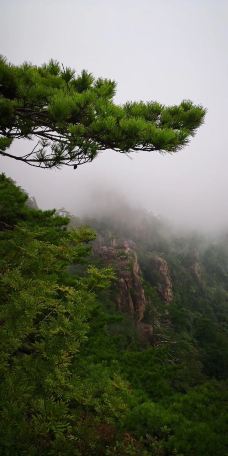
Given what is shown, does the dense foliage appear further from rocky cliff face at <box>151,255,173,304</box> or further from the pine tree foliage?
rocky cliff face at <box>151,255,173,304</box>

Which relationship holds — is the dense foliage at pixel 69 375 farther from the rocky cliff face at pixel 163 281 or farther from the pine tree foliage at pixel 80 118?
the rocky cliff face at pixel 163 281

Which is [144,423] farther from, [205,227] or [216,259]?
[205,227]

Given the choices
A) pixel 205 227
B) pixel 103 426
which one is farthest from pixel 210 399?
pixel 205 227

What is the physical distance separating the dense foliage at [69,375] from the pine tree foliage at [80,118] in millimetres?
1431

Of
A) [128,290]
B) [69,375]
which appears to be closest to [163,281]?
[128,290]

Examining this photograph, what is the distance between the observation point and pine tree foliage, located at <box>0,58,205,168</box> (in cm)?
399

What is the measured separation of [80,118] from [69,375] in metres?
3.30

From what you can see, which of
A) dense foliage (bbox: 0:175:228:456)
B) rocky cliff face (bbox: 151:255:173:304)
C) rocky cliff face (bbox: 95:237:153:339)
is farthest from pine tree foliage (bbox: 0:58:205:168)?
rocky cliff face (bbox: 151:255:173:304)

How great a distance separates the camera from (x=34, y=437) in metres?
3.76

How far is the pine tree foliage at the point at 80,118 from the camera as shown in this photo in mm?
3986

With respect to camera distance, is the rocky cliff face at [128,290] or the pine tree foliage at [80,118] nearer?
the pine tree foliage at [80,118]

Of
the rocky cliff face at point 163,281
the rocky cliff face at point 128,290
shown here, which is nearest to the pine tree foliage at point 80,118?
the rocky cliff face at point 128,290

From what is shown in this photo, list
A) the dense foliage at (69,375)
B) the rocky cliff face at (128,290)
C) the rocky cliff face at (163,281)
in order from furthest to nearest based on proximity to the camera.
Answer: the rocky cliff face at (163,281), the rocky cliff face at (128,290), the dense foliage at (69,375)

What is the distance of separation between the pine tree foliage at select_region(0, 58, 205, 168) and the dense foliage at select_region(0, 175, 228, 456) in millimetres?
1431
